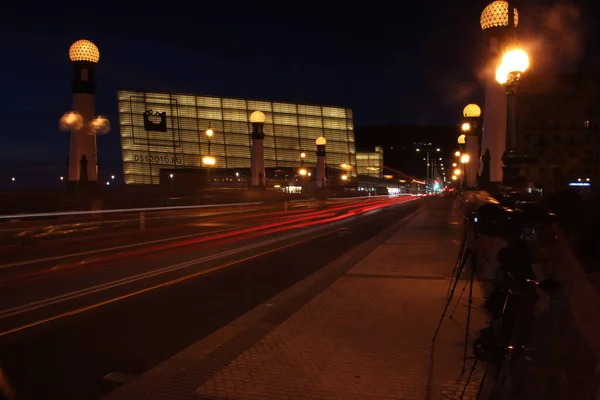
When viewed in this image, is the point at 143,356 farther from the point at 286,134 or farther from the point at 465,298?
the point at 286,134

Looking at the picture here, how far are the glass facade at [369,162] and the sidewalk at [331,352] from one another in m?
102

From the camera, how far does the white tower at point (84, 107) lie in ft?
108

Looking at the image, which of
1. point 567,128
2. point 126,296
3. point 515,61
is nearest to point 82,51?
point 126,296

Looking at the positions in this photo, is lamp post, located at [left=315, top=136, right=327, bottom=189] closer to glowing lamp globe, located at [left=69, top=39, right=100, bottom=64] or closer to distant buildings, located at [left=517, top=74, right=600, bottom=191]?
glowing lamp globe, located at [left=69, top=39, right=100, bottom=64]

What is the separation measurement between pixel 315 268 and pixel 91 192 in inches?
942

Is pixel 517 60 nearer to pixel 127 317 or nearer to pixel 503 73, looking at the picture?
pixel 503 73

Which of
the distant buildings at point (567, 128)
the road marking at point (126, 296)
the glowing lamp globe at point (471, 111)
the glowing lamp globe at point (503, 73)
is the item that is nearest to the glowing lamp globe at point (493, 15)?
the distant buildings at point (567, 128)

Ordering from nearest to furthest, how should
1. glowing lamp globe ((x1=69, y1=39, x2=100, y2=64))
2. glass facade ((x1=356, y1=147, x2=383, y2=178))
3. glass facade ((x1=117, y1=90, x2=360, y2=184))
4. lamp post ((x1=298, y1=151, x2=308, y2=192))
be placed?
glowing lamp globe ((x1=69, y1=39, x2=100, y2=64)) < lamp post ((x1=298, y1=151, x2=308, y2=192)) < glass facade ((x1=117, y1=90, x2=360, y2=184)) < glass facade ((x1=356, y1=147, x2=383, y2=178))

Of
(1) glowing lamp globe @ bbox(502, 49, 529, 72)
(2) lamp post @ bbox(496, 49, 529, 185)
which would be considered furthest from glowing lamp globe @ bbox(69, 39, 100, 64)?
(1) glowing lamp globe @ bbox(502, 49, 529, 72)

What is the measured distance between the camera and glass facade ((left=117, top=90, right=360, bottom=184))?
7025cm

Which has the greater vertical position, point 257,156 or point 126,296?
point 257,156

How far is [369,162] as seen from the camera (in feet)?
364

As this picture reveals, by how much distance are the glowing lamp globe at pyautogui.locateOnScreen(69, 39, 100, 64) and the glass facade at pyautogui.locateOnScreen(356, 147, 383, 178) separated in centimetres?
8108

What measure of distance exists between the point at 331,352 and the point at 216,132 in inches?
2774
